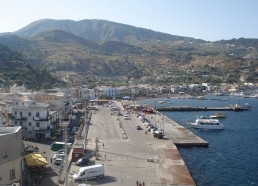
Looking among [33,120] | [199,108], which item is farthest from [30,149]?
[199,108]

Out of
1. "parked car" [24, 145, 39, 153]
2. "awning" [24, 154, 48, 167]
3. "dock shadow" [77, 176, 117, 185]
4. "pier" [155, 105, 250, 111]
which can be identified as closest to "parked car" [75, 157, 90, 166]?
"awning" [24, 154, 48, 167]

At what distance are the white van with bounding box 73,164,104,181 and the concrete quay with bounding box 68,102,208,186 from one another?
369 mm

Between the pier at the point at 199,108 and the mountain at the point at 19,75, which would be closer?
the pier at the point at 199,108

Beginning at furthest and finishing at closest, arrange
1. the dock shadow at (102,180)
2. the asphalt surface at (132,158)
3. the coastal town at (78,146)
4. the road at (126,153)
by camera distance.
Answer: the road at (126,153), the asphalt surface at (132,158), the dock shadow at (102,180), the coastal town at (78,146)

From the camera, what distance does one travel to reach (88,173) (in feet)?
98.8

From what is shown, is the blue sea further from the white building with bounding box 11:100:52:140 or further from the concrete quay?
the white building with bounding box 11:100:52:140

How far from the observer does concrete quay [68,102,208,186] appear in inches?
1212

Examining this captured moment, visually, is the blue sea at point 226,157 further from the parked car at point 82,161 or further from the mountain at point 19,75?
the mountain at point 19,75

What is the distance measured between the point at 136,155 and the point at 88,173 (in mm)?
9132

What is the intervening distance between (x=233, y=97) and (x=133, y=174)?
369ft

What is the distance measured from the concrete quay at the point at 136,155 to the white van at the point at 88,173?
1.21 feet

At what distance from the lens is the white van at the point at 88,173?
29859 millimetres

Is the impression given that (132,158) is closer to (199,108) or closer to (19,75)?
(199,108)

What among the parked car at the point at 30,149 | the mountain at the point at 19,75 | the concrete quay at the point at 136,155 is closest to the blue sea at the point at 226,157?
the concrete quay at the point at 136,155
